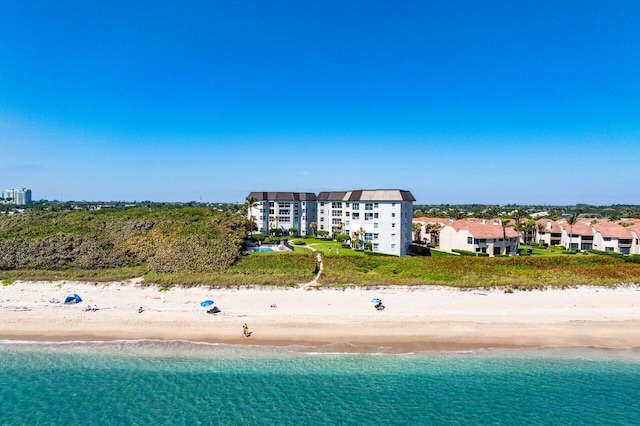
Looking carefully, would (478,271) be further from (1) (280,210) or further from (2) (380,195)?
(1) (280,210)

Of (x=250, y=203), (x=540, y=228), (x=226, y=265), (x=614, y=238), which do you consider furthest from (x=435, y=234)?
(x=226, y=265)

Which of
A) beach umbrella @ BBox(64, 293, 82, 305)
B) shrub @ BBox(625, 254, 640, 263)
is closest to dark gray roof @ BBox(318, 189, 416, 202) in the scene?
shrub @ BBox(625, 254, 640, 263)

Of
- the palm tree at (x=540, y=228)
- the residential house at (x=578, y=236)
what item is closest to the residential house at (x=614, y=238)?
the residential house at (x=578, y=236)

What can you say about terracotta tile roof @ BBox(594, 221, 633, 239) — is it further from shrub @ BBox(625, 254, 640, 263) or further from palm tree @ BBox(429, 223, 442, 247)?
palm tree @ BBox(429, 223, 442, 247)

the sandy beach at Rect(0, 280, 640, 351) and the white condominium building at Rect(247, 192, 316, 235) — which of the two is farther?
the white condominium building at Rect(247, 192, 316, 235)

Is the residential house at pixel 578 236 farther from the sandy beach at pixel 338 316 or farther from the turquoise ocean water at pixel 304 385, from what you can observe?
the turquoise ocean water at pixel 304 385

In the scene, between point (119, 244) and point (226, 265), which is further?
point (119, 244)

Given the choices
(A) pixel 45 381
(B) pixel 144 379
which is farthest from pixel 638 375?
(A) pixel 45 381

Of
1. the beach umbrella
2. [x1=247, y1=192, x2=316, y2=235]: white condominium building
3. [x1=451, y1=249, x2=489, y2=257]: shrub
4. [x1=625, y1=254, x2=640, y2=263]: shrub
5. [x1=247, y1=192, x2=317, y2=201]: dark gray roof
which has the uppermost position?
[x1=247, y1=192, x2=317, y2=201]: dark gray roof
